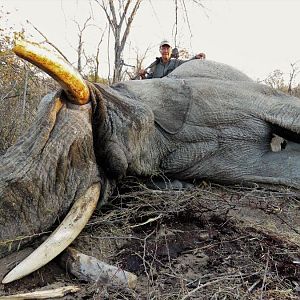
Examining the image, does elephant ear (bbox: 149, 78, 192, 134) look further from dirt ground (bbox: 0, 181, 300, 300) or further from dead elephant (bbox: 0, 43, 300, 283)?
dirt ground (bbox: 0, 181, 300, 300)

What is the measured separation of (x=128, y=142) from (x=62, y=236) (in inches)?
41.5

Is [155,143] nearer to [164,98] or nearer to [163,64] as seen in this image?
[164,98]

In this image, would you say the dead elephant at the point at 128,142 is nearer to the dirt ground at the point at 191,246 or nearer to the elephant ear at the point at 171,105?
the elephant ear at the point at 171,105

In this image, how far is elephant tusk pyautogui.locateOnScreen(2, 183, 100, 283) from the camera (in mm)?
2750

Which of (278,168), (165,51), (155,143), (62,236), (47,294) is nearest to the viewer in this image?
(47,294)

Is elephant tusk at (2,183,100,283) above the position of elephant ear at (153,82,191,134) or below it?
below

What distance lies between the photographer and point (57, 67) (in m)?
3.04

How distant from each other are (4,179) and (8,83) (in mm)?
7681

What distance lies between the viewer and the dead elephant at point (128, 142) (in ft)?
9.96

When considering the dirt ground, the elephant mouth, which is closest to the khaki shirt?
the dirt ground

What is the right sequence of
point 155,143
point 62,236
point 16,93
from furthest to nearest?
1. point 16,93
2. point 155,143
3. point 62,236

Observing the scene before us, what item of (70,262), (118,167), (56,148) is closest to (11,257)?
(70,262)

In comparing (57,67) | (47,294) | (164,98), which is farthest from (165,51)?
(47,294)

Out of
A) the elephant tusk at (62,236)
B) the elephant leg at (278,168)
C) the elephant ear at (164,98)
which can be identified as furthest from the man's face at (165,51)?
the elephant tusk at (62,236)
